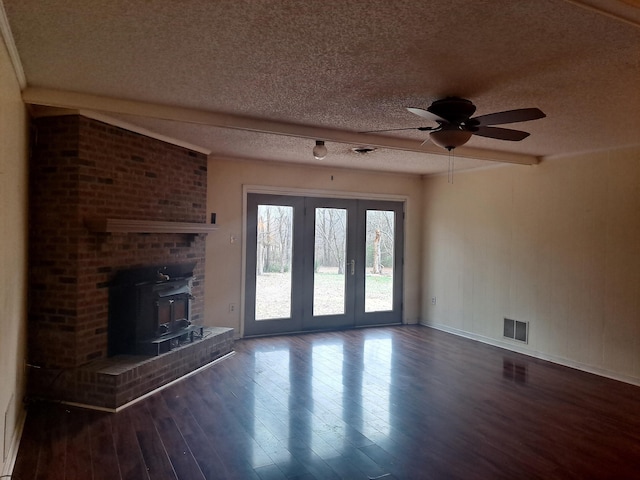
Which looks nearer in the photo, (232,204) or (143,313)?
(143,313)

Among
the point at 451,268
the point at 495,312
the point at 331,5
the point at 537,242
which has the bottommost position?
the point at 495,312

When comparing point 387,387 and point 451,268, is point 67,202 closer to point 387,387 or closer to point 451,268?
point 387,387

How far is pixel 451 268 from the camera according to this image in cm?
650

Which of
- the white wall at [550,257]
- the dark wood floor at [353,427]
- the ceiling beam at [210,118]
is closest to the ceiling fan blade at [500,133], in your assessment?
the ceiling beam at [210,118]

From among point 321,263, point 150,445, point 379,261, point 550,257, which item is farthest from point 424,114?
point 379,261

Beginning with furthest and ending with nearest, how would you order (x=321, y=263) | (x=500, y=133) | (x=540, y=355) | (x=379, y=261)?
(x=379, y=261) → (x=321, y=263) → (x=540, y=355) → (x=500, y=133)

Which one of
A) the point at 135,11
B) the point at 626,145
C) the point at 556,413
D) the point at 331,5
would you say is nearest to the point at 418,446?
the point at 556,413

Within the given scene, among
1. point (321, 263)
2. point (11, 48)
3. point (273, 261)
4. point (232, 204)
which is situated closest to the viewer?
point (11, 48)

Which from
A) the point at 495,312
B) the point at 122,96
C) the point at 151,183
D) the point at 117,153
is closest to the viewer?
the point at 122,96

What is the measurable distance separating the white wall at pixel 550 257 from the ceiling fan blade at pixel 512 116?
8.25ft

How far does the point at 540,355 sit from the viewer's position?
17.0ft

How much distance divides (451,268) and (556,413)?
3.14 m

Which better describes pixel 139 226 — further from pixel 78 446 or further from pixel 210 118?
pixel 78 446

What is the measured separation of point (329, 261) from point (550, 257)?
2.88 metres
